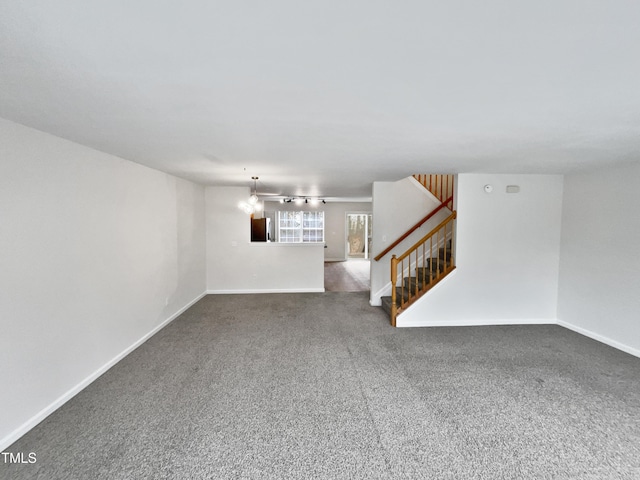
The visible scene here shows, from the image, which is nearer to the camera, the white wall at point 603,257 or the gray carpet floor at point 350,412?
Answer: the gray carpet floor at point 350,412

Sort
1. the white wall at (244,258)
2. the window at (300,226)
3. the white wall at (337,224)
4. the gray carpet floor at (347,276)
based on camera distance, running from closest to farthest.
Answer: the white wall at (244,258), the gray carpet floor at (347,276), the window at (300,226), the white wall at (337,224)

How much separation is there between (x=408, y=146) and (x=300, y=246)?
4.20 meters

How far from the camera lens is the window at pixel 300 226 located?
11.4m

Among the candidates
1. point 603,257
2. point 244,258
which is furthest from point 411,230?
point 244,258

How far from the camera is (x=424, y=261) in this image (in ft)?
17.7

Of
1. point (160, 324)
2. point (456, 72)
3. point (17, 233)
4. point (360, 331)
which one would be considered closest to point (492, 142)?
point (456, 72)

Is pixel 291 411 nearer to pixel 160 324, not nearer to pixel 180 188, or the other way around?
pixel 160 324

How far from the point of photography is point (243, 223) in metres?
6.33

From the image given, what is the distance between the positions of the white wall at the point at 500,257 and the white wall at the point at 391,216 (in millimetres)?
1211

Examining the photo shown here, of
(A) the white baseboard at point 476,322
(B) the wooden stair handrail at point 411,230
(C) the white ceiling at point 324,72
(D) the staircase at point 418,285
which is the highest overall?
(C) the white ceiling at point 324,72

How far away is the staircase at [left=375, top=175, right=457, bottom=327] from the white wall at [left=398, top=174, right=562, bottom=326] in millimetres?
163

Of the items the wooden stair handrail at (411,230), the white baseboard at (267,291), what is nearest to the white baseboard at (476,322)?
the wooden stair handrail at (411,230)

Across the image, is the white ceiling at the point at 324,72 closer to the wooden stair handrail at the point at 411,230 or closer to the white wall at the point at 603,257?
the white wall at the point at 603,257

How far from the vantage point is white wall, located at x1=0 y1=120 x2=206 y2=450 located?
6.95 ft
